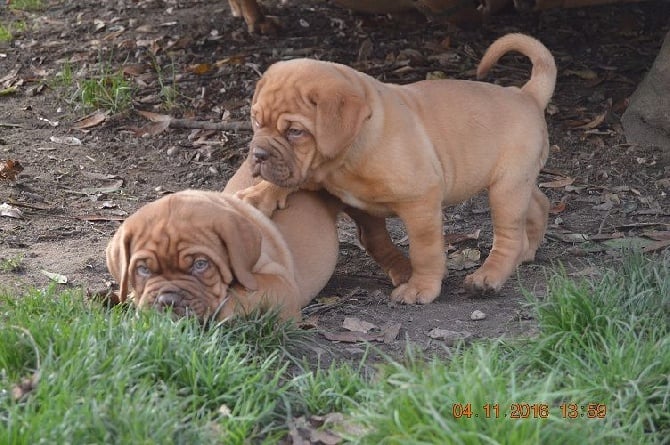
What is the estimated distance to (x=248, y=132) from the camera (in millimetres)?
8055

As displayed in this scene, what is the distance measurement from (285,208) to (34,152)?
295cm

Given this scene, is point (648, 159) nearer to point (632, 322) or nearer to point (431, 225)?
point (431, 225)

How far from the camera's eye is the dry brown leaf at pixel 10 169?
706 centimetres

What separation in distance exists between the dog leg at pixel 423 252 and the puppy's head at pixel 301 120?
1.92 feet

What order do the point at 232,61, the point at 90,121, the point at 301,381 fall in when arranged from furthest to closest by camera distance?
the point at 232,61 → the point at 90,121 → the point at 301,381

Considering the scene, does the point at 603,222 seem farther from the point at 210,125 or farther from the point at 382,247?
the point at 210,125

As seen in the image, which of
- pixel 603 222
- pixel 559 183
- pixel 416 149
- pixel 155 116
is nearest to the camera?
pixel 416 149

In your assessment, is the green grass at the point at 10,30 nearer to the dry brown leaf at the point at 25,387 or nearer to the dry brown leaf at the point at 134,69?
the dry brown leaf at the point at 134,69

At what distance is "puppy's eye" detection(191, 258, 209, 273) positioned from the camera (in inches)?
177

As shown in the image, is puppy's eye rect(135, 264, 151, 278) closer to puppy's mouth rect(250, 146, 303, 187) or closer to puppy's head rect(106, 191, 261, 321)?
puppy's head rect(106, 191, 261, 321)

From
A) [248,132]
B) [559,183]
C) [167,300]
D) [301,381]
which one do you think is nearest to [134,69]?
Result: [248,132]

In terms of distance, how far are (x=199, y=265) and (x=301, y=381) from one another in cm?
78

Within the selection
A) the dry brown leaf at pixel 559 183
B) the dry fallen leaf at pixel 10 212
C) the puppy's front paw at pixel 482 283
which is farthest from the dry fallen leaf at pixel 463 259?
the dry fallen leaf at pixel 10 212

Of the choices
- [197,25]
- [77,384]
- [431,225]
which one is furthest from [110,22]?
[77,384]
